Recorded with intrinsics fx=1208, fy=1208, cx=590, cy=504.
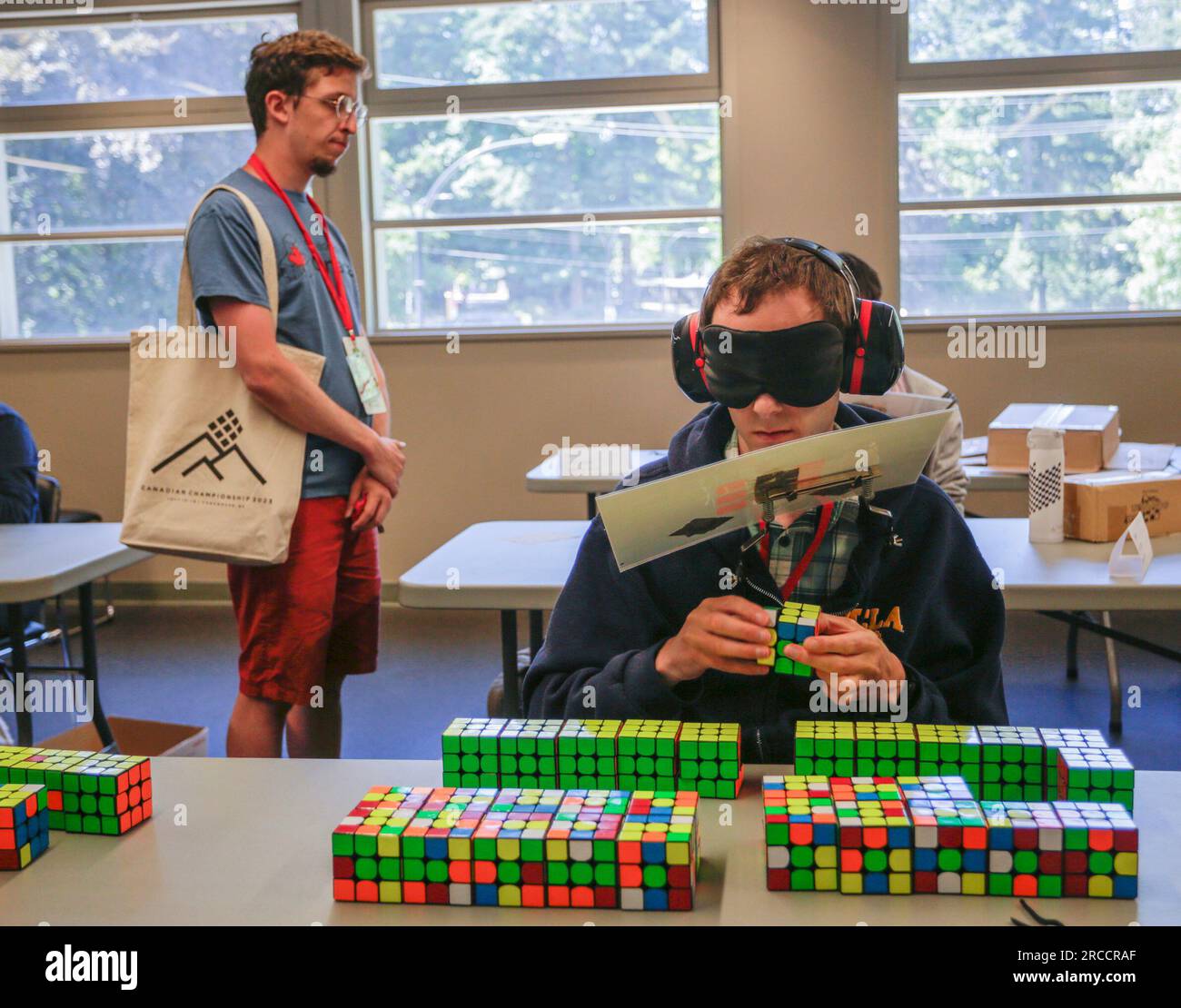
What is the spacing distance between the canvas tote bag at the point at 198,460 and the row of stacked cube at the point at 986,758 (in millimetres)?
1581

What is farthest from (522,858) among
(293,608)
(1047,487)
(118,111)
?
(118,111)

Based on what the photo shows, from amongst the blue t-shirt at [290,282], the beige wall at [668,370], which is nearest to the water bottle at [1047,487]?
the blue t-shirt at [290,282]

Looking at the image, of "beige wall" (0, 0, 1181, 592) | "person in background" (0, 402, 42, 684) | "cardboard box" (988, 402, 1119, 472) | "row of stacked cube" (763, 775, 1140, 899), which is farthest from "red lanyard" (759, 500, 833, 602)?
"beige wall" (0, 0, 1181, 592)

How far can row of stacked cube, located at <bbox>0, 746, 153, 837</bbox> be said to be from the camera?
1220 mm

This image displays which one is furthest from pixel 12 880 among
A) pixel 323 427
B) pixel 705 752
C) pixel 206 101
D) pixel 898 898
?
pixel 206 101

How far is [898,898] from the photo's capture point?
3.40ft

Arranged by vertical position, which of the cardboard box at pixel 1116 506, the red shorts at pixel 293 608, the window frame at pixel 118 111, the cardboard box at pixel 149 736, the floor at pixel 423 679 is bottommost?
the floor at pixel 423 679

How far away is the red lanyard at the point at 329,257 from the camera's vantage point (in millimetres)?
2672

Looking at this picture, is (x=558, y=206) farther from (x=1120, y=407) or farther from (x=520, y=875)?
(x=520, y=875)

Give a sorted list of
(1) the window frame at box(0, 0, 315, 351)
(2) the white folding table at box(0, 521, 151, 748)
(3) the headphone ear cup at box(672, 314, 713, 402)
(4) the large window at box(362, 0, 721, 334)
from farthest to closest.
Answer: (1) the window frame at box(0, 0, 315, 351) → (4) the large window at box(362, 0, 721, 334) → (2) the white folding table at box(0, 521, 151, 748) → (3) the headphone ear cup at box(672, 314, 713, 402)

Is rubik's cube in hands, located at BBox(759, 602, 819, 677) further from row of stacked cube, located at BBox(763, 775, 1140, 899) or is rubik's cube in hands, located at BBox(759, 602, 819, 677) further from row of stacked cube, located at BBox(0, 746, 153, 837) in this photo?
row of stacked cube, located at BBox(0, 746, 153, 837)

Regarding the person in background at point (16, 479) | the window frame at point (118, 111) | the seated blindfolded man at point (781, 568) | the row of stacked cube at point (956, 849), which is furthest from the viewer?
the window frame at point (118, 111)

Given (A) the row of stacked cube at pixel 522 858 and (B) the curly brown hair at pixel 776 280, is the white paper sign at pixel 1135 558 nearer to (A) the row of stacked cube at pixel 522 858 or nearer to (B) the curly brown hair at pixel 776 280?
(B) the curly brown hair at pixel 776 280

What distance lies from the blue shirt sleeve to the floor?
1.76 meters
